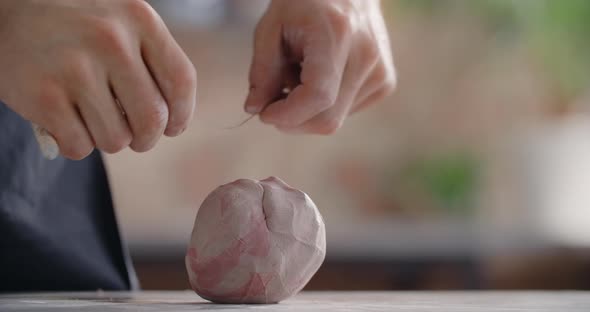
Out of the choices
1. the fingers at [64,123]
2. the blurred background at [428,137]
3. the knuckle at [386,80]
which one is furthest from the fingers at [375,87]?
the blurred background at [428,137]

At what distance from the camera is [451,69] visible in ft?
9.93

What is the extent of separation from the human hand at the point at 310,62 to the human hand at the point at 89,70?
0.63 feet

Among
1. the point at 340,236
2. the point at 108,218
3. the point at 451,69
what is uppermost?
the point at 108,218

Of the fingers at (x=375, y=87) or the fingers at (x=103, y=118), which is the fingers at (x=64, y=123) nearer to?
the fingers at (x=103, y=118)

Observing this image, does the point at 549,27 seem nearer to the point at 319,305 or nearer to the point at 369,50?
the point at 369,50

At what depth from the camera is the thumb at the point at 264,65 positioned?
3.19 ft

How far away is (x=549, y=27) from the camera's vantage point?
308cm

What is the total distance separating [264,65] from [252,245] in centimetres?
26

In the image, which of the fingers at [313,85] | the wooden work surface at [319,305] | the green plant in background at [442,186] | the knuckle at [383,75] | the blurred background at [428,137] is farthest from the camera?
the green plant in background at [442,186]

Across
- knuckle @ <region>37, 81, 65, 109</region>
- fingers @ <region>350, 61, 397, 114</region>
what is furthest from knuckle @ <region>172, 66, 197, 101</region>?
fingers @ <region>350, 61, 397, 114</region>

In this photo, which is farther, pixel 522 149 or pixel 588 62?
pixel 588 62

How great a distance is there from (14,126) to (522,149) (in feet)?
6.29

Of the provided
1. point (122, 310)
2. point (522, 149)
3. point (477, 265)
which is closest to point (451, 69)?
point (522, 149)

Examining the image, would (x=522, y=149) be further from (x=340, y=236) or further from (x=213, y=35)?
(x=213, y=35)
